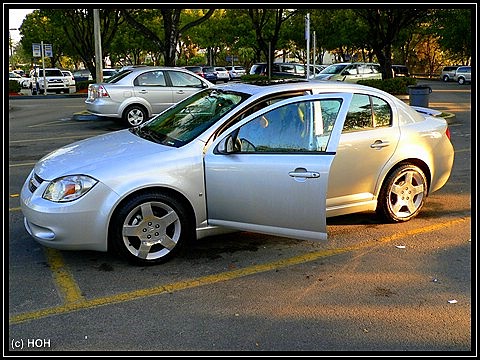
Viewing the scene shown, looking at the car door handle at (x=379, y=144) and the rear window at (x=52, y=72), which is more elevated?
the rear window at (x=52, y=72)

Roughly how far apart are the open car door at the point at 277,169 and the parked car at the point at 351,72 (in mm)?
19123

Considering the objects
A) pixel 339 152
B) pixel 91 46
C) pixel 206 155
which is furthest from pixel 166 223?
pixel 91 46

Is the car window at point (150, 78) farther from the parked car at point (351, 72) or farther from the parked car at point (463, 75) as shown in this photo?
the parked car at point (463, 75)

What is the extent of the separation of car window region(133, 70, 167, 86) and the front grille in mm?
9197

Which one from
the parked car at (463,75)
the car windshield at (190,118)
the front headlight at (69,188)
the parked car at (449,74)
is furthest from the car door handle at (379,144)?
the parked car at (449,74)

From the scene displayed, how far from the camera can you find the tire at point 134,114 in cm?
1349

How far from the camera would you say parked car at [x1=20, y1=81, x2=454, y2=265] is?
4.23 metres

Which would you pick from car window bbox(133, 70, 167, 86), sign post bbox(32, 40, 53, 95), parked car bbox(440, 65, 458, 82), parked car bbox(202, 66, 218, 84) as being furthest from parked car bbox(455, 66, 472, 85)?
car window bbox(133, 70, 167, 86)

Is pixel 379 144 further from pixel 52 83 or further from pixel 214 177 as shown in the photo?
pixel 52 83

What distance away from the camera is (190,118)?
204 inches

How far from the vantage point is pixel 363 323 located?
351cm

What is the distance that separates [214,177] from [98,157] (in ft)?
3.36

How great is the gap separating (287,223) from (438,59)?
59.6 m

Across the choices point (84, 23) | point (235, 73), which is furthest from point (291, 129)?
point (235, 73)
